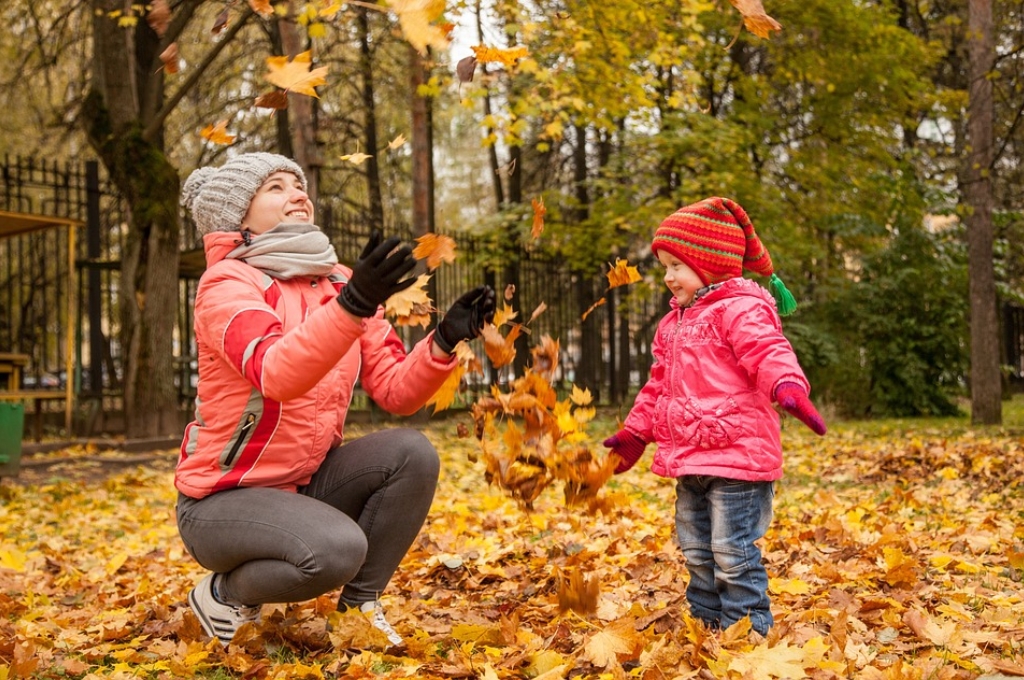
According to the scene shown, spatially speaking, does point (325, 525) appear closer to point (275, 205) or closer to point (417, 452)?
point (417, 452)

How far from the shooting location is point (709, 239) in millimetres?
2854

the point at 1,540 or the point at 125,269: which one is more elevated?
the point at 125,269

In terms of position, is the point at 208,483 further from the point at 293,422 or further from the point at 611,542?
the point at 611,542

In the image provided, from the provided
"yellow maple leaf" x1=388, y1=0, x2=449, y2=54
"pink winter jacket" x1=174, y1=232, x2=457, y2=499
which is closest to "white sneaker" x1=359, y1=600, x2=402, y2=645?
"pink winter jacket" x1=174, y1=232, x2=457, y2=499

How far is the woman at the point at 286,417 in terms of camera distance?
2588 millimetres

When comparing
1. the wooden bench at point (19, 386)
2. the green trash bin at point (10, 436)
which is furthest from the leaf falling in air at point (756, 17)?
the wooden bench at point (19, 386)

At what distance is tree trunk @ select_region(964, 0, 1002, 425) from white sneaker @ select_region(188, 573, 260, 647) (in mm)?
8127

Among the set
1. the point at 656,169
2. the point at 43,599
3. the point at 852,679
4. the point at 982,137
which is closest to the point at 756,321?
the point at 852,679

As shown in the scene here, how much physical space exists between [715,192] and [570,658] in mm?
10394

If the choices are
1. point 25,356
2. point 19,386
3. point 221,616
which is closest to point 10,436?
point 25,356

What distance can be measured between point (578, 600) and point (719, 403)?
2.51 ft

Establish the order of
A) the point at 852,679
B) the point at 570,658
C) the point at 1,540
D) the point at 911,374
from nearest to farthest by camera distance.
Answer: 1. the point at 852,679
2. the point at 570,658
3. the point at 1,540
4. the point at 911,374

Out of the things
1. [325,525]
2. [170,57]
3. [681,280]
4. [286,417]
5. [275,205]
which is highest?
[170,57]

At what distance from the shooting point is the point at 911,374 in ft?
39.4
